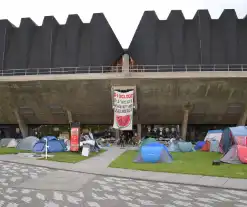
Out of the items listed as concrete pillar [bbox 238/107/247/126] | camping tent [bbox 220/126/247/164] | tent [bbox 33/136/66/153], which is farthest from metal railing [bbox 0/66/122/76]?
camping tent [bbox 220/126/247/164]

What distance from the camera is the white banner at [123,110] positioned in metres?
36.8

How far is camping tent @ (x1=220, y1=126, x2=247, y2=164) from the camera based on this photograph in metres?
16.3

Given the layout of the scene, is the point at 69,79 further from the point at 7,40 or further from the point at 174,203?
the point at 174,203

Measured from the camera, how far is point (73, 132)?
2212 centimetres

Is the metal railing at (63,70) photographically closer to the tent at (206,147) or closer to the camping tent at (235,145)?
the tent at (206,147)

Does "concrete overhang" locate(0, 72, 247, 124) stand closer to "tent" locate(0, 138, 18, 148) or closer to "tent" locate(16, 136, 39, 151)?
"tent" locate(0, 138, 18, 148)

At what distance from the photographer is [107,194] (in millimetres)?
8836

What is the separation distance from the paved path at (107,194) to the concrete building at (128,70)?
87.6 ft

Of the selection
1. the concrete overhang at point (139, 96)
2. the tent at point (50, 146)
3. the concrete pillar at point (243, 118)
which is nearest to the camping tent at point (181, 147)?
the tent at point (50, 146)

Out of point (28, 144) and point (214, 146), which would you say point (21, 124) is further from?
point (214, 146)

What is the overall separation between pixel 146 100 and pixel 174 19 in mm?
15896

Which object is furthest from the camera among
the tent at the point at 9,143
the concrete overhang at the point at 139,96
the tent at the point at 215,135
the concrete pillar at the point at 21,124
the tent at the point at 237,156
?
the concrete pillar at the point at 21,124

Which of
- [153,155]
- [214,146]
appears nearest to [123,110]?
[214,146]

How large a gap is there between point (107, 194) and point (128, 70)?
2924 centimetres
